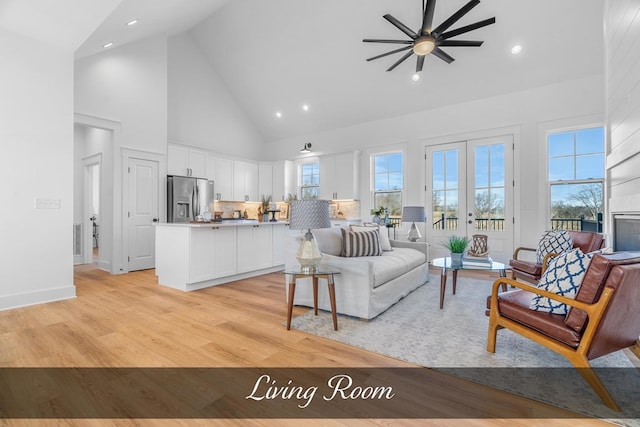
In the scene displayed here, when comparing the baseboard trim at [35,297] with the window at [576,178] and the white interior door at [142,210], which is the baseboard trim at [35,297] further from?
the window at [576,178]

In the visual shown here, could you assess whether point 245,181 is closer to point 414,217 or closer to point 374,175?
point 374,175

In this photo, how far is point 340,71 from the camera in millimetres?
6195

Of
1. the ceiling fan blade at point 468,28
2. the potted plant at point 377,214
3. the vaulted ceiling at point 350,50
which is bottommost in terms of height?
the potted plant at point 377,214

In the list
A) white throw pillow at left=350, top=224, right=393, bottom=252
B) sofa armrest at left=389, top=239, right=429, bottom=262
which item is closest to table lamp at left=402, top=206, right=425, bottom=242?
sofa armrest at left=389, top=239, right=429, bottom=262

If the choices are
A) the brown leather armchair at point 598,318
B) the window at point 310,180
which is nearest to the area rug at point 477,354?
the brown leather armchair at point 598,318

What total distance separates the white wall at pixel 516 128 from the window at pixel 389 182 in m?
0.19

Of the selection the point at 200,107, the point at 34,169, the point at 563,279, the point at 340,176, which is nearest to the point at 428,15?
the point at 563,279

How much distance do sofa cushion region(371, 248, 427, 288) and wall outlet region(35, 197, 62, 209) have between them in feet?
12.8

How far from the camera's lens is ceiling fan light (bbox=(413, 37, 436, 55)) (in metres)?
3.57

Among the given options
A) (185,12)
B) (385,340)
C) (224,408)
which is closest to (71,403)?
(224,408)

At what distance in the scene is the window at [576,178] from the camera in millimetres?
4830

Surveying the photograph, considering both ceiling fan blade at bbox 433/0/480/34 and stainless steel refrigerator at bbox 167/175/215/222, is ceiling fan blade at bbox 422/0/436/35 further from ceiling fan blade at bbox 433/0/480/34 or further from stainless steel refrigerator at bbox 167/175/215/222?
stainless steel refrigerator at bbox 167/175/215/222

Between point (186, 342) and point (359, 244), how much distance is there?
7.17 feet

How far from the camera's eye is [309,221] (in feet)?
9.43
